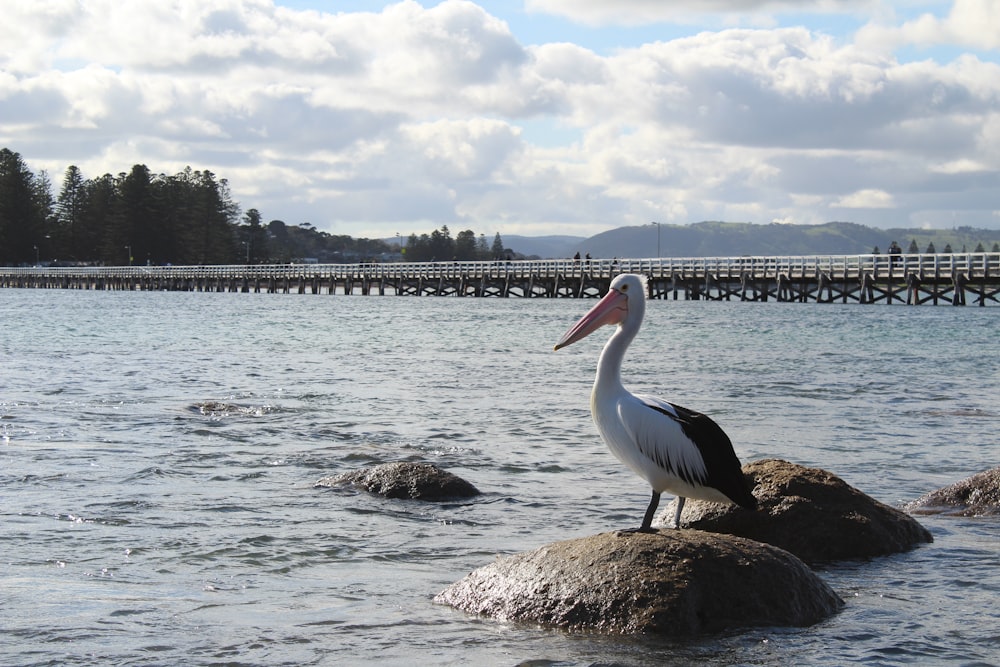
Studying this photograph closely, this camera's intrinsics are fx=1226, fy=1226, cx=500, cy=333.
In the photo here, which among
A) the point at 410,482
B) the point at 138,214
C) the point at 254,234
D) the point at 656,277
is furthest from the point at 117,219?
the point at 410,482

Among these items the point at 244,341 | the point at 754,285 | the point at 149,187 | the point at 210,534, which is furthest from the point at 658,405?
the point at 149,187

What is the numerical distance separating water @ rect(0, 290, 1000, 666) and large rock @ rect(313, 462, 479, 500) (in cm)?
17

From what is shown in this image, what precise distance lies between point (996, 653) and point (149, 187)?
5393 inches

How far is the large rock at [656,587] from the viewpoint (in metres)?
6.12

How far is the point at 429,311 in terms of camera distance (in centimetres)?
5769

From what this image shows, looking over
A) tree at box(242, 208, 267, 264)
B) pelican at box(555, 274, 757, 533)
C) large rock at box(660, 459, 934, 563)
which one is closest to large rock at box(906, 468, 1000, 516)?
large rock at box(660, 459, 934, 563)

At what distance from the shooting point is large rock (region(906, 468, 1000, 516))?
946 centimetres

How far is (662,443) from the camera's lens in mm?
6414

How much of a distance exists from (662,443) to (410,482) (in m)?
4.03

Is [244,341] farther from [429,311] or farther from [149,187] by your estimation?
[149,187]

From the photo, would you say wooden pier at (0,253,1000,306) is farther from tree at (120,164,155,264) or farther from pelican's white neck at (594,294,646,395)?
pelican's white neck at (594,294,646,395)

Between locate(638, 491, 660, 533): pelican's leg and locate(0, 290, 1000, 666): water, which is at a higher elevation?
locate(638, 491, 660, 533): pelican's leg

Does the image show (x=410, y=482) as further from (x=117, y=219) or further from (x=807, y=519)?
(x=117, y=219)

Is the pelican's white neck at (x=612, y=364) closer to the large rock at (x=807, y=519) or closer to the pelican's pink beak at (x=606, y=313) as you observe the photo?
the pelican's pink beak at (x=606, y=313)
